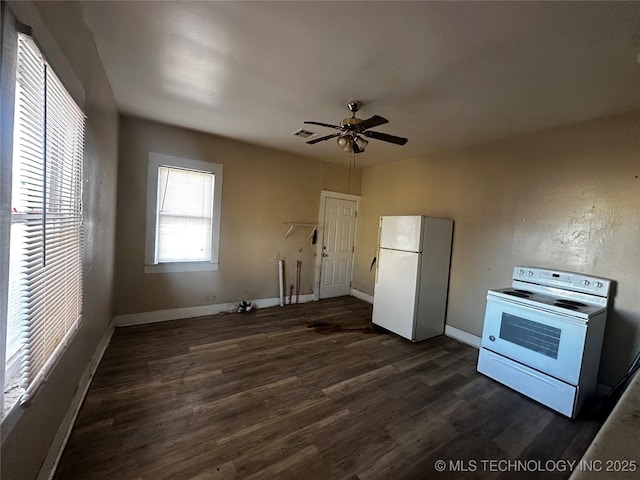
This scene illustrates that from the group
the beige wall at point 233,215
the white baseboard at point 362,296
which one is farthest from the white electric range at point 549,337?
the beige wall at point 233,215

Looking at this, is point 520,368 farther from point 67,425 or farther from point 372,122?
point 67,425

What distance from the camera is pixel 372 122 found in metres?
2.29

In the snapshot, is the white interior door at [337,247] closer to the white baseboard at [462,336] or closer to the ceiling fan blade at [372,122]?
the white baseboard at [462,336]

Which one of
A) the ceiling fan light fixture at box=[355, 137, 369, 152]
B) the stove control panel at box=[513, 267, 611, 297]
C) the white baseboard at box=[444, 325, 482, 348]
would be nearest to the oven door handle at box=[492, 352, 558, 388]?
the white baseboard at box=[444, 325, 482, 348]

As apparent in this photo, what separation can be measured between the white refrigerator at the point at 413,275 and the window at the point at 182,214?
8.28ft

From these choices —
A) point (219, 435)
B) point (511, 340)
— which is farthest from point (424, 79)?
point (219, 435)

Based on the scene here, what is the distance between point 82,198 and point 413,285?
133 inches

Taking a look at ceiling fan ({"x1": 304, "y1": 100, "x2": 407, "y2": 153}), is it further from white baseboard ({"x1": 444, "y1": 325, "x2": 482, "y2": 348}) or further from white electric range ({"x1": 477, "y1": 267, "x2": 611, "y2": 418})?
white baseboard ({"x1": 444, "y1": 325, "x2": 482, "y2": 348})

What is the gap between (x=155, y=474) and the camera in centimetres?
152

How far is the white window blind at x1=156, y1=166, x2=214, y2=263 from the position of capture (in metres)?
3.63

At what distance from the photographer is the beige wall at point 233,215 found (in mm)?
3432

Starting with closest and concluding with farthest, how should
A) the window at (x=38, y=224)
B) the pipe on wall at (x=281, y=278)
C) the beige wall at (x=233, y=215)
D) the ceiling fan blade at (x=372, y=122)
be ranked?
the window at (x=38, y=224) → the ceiling fan blade at (x=372, y=122) → the beige wall at (x=233, y=215) → the pipe on wall at (x=281, y=278)

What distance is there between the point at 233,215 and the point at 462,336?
3.73 meters

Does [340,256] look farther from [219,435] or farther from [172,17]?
[172,17]
